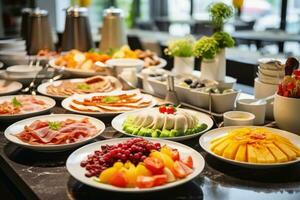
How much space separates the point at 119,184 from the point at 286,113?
2.24 feet

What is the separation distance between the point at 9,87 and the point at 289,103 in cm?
132

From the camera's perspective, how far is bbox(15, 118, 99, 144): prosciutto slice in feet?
4.05

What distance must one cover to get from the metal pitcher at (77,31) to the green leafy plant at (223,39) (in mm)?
1155

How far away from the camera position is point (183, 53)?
201 cm

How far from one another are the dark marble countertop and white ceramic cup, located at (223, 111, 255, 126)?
0.67 feet

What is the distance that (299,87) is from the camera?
1.32 m

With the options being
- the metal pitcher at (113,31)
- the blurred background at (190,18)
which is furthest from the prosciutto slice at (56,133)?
the blurred background at (190,18)

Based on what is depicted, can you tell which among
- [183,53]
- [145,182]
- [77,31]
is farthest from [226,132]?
[77,31]

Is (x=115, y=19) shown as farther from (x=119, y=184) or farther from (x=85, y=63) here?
(x=119, y=184)

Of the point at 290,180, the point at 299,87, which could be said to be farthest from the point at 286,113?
the point at 290,180

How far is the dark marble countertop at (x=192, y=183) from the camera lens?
974mm

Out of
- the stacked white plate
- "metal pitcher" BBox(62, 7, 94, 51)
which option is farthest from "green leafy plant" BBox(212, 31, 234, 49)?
"metal pitcher" BBox(62, 7, 94, 51)

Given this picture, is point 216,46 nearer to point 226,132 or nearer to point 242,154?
point 226,132

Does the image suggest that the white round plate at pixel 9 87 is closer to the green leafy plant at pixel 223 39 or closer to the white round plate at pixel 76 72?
the white round plate at pixel 76 72
